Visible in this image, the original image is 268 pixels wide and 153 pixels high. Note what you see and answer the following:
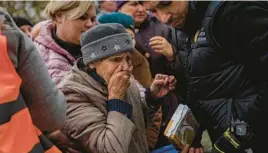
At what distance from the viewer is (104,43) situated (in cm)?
240

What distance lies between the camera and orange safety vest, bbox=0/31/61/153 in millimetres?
1489

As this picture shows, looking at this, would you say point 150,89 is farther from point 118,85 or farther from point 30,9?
point 30,9

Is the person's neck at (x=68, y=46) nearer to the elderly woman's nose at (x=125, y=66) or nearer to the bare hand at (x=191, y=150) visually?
the elderly woman's nose at (x=125, y=66)

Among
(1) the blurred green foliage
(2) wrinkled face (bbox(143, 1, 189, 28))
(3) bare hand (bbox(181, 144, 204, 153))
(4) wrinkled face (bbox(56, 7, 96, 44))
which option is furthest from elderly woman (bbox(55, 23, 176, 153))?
(1) the blurred green foliage

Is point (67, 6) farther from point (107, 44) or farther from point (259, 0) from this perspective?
point (259, 0)

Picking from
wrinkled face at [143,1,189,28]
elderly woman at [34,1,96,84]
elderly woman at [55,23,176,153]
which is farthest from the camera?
elderly woman at [34,1,96,84]

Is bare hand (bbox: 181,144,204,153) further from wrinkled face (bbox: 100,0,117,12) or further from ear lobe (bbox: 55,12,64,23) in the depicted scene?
wrinkled face (bbox: 100,0,117,12)

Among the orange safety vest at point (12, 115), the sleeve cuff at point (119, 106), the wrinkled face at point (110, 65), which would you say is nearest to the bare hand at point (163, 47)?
the wrinkled face at point (110, 65)

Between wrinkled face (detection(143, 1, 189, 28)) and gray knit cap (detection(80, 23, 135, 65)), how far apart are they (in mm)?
507

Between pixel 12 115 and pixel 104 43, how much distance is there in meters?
0.96

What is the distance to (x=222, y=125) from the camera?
104 inches

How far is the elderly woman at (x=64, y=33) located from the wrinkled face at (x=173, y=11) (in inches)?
19.3

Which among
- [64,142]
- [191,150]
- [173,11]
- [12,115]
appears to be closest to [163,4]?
[173,11]

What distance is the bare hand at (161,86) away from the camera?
271 cm
